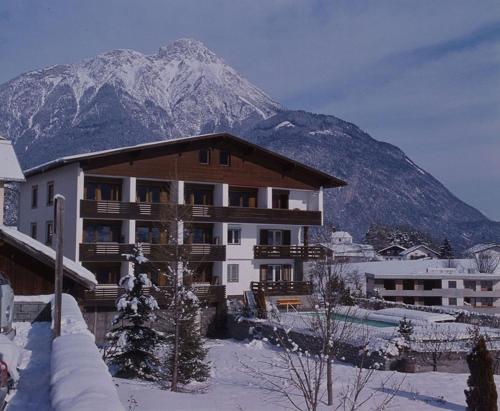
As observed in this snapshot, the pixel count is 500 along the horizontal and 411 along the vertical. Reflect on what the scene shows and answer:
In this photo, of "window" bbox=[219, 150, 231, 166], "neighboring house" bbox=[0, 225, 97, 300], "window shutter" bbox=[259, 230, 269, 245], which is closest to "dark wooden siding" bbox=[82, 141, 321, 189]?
"window" bbox=[219, 150, 231, 166]

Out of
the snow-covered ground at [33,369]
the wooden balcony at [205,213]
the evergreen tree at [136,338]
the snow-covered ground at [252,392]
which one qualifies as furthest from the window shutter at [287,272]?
the snow-covered ground at [33,369]

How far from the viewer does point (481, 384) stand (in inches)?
662

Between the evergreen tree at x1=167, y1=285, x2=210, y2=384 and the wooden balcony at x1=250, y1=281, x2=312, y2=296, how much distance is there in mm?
14920

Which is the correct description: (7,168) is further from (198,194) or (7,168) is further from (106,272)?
(198,194)

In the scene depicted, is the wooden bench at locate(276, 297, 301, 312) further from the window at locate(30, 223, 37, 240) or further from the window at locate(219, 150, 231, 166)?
the window at locate(30, 223, 37, 240)

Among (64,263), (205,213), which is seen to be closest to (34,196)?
(205,213)

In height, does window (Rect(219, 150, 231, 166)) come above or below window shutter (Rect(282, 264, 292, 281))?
above

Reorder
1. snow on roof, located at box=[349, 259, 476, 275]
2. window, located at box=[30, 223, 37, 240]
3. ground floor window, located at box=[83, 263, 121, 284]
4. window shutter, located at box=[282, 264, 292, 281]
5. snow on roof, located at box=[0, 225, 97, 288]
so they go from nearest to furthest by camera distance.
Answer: snow on roof, located at box=[0, 225, 97, 288], ground floor window, located at box=[83, 263, 121, 284], window, located at box=[30, 223, 37, 240], window shutter, located at box=[282, 264, 292, 281], snow on roof, located at box=[349, 259, 476, 275]

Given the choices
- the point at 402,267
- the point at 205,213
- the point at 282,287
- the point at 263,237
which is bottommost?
the point at 282,287

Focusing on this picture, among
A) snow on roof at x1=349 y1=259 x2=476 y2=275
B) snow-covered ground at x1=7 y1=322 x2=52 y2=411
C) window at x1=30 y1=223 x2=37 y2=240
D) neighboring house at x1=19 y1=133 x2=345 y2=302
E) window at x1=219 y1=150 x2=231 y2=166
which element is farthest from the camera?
snow on roof at x1=349 y1=259 x2=476 y2=275

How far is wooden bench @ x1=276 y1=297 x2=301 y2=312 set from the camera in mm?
38219

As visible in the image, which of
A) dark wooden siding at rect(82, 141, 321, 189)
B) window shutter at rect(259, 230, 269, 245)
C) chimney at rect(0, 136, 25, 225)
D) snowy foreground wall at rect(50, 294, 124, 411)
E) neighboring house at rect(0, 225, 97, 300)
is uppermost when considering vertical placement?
dark wooden siding at rect(82, 141, 321, 189)

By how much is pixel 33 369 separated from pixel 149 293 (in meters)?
24.6

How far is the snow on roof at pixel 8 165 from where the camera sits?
25.7 meters
